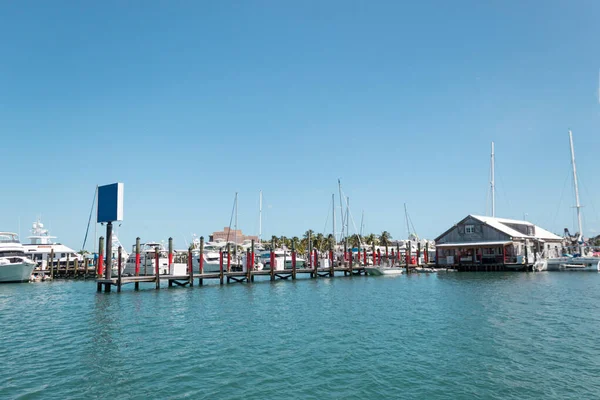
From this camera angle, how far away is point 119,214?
44469 millimetres

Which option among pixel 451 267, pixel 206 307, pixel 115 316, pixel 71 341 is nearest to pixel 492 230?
pixel 451 267

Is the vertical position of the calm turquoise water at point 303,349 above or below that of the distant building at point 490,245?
below

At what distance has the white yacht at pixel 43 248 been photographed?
3130 inches

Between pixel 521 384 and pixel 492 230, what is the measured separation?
6799 cm

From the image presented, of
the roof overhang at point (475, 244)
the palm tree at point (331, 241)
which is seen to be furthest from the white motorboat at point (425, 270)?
the palm tree at point (331, 241)

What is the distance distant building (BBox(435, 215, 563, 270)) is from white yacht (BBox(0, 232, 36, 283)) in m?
67.8

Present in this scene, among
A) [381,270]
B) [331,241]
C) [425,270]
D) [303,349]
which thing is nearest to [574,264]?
[425,270]

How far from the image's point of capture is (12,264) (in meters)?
59.2

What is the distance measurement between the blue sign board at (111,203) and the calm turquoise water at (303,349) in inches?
370

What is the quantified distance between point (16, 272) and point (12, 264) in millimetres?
1363

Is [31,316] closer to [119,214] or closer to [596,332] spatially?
[119,214]

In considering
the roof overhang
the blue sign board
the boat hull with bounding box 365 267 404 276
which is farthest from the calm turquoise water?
the roof overhang

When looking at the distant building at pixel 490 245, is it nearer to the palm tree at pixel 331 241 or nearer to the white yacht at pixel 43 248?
the palm tree at pixel 331 241

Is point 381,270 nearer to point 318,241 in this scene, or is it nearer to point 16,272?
point 16,272
